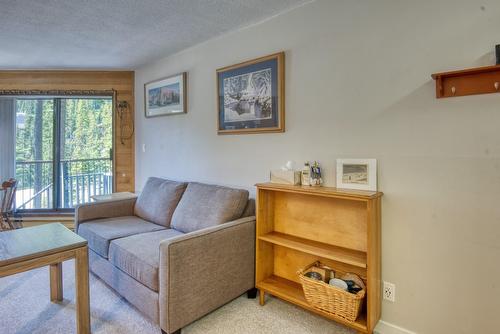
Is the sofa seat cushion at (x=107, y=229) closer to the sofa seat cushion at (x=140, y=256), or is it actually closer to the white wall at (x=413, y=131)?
the sofa seat cushion at (x=140, y=256)

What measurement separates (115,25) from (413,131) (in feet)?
7.99

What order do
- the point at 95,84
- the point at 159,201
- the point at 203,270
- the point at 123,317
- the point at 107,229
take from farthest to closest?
the point at 95,84
the point at 159,201
the point at 107,229
the point at 123,317
the point at 203,270

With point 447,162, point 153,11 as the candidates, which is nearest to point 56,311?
point 153,11

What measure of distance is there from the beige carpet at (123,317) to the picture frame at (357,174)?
935mm

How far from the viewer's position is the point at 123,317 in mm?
1977

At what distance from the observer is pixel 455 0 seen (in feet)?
4.98

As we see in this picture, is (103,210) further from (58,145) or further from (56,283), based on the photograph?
(58,145)

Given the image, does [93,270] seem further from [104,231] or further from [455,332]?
[455,332]

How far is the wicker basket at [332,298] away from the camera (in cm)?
167

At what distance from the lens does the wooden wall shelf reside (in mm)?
1386

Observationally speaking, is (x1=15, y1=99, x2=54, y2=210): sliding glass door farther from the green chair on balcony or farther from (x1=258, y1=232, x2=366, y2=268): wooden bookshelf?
(x1=258, y1=232, x2=366, y2=268): wooden bookshelf

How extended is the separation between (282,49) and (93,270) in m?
2.45

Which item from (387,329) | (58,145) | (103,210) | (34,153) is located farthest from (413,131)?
(34,153)

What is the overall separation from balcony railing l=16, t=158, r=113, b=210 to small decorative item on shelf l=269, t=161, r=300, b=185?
2.82 meters
